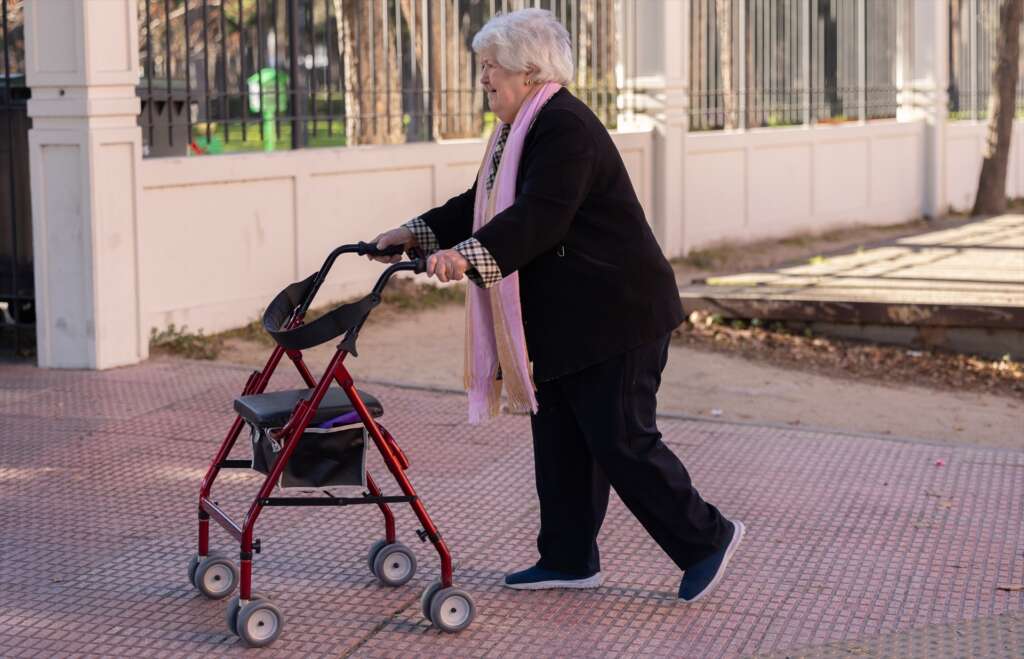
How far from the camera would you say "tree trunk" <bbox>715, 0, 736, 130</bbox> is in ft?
49.0

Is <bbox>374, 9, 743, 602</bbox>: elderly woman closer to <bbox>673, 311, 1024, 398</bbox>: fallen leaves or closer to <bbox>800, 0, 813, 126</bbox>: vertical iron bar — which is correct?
<bbox>673, 311, 1024, 398</bbox>: fallen leaves

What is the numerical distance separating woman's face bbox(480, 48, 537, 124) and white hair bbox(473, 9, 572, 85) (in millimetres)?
20

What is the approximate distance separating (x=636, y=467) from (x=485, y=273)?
0.77 metres

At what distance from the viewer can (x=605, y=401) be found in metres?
4.44

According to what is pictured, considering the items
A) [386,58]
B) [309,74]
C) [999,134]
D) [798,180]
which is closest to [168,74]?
[309,74]

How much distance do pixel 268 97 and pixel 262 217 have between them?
991 millimetres

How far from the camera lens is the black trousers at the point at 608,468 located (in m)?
4.43

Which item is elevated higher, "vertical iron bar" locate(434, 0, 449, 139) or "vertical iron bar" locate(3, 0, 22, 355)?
"vertical iron bar" locate(434, 0, 449, 139)

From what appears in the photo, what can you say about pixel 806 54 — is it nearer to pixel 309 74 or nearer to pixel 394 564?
pixel 309 74

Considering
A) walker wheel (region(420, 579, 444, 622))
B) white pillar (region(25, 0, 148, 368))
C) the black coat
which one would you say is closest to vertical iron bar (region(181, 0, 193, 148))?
white pillar (region(25, 0, 148, 368))

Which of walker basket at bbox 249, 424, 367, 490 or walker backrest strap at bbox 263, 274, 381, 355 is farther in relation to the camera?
walker basket at bbox 249, 424, 367, 490

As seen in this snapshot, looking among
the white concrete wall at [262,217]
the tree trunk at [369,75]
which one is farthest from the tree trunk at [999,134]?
the tree trunk at [369,75]

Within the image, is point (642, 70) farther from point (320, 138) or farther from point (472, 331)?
point (472, 331)

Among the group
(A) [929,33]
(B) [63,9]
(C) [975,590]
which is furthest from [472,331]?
(A) [929,33]
